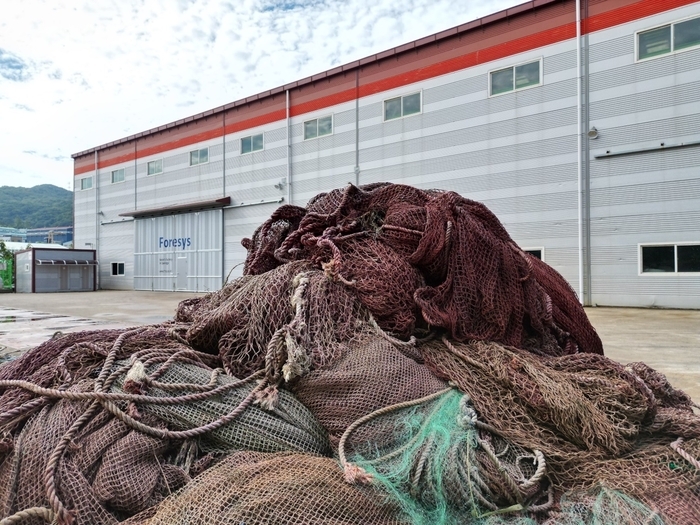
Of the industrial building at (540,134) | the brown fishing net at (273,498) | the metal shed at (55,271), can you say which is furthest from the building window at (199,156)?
the brown fishing net at (273,498)

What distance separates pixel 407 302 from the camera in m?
2.53

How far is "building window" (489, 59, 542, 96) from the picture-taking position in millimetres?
13047

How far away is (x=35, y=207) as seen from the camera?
365 feet

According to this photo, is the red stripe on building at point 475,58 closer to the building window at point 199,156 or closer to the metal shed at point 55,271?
the building window at point 199,156

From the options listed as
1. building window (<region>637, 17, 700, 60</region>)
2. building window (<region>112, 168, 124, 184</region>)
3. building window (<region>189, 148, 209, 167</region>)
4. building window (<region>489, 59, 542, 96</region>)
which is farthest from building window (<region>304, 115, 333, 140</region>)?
building window (<region>112, 168, 124, 184</region>)

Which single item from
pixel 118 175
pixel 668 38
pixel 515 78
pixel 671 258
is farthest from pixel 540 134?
pixel 118 175

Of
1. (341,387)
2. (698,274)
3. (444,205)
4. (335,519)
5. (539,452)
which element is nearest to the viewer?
(335,519)

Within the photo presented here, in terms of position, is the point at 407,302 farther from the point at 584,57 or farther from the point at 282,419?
the point at 584,57

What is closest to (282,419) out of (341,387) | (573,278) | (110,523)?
(341,387)

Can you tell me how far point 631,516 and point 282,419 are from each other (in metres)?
1.35

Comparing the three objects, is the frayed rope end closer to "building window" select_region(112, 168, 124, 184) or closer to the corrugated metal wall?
the corrugated metal wall

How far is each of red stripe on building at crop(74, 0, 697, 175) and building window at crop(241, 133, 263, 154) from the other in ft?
1.62

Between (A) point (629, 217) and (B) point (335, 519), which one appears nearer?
(B) point (335, 519)

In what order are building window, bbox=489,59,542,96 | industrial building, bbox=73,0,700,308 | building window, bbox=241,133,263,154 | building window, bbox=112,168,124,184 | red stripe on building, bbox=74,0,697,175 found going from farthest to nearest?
building window, bbox=112,168,124,184
building window, bbox=241,133,263,154
building window, bbox=489,59,542,96
red stripe on building, bbox=74,0,697,175
industrial building, bbox=73,0,700,308
